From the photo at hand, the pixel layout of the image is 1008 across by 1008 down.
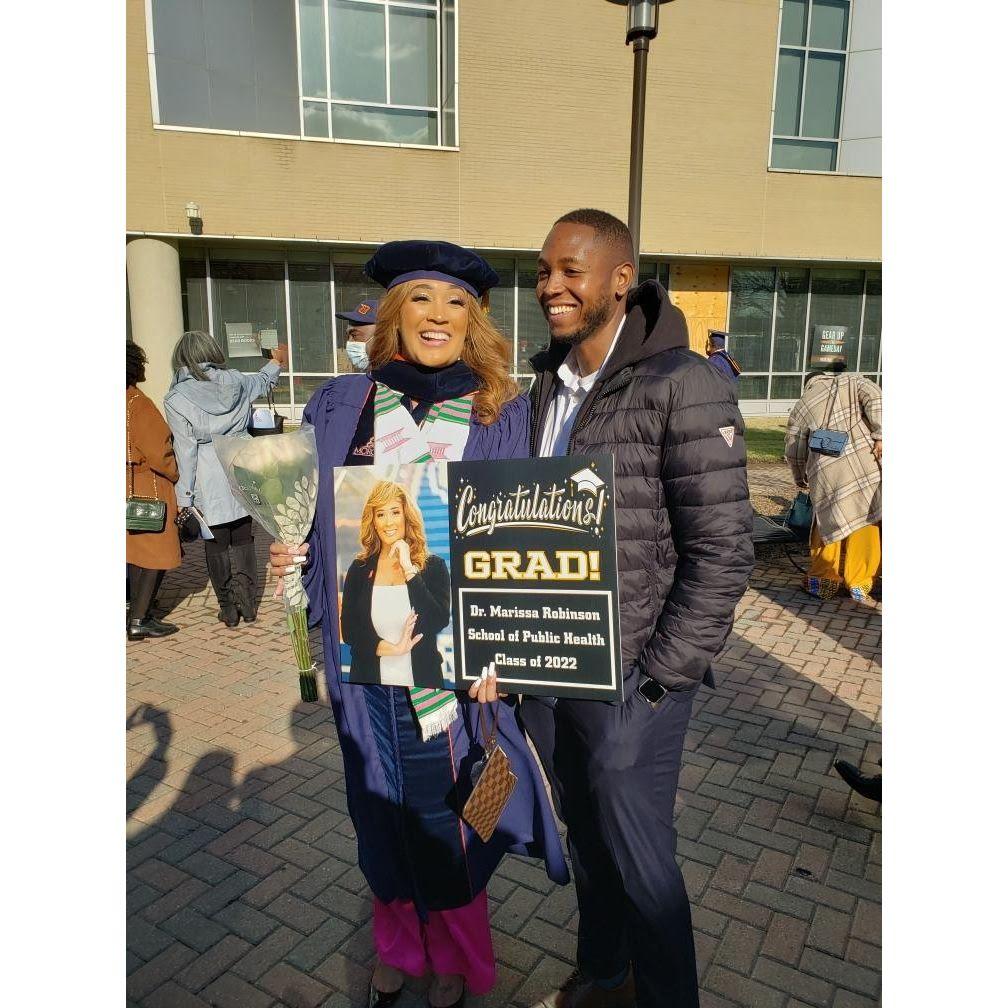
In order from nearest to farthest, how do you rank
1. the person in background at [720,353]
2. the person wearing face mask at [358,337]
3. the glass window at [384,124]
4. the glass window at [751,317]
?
the person wearing face mask at [358,337], the person in background at [720,353], the glass window at [384,124], the glass window at [751,317]

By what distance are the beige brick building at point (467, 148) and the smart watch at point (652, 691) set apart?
15.2 metres

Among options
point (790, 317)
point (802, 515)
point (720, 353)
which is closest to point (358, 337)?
point (720, 353)

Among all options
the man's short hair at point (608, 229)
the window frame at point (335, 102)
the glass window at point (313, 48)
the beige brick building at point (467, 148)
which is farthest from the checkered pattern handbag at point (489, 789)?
the glass window at point (313, 48)

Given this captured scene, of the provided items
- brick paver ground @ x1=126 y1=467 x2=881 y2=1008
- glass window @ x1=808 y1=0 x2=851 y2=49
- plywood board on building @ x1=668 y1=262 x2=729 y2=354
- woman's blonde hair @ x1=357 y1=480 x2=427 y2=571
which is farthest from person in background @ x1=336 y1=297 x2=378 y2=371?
glass window @ x1=808 y1=0 x2=851 y2=49

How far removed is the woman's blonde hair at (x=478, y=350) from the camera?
2285 millimetres

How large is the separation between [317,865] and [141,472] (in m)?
3.50

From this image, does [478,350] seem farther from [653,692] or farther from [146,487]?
[146,487]

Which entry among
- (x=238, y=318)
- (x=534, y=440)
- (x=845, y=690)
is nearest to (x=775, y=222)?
(x=238, y=318)

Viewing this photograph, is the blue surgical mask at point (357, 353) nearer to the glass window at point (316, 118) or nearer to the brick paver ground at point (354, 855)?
the brick paver ground at point (354, 855)

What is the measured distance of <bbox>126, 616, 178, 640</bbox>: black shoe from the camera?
19.2 ft

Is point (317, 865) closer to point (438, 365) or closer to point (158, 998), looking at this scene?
point (158, 998)

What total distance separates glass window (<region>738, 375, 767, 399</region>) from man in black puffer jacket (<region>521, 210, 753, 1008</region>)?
714 inches

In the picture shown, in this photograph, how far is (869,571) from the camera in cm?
660

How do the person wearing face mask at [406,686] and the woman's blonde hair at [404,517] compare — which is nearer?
the woman's blonde hair at [404,517]
